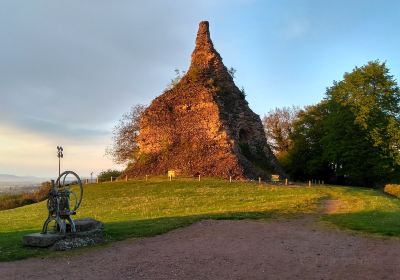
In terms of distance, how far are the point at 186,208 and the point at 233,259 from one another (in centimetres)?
1552

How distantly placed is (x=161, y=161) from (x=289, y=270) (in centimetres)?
4439

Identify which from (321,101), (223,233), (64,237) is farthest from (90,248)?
(321,101)

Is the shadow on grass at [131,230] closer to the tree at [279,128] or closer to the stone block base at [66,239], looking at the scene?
the stone block base at [66,239]

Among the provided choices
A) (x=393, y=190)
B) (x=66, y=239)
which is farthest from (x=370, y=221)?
(x=393, y=190)

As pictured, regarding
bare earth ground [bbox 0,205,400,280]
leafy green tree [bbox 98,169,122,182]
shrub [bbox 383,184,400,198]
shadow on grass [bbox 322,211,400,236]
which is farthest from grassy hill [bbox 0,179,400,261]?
leafy green tree [bbox 98,169,122,182]

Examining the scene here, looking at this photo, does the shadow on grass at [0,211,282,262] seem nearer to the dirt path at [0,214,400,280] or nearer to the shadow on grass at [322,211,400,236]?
the dirt path at [0,214,400,280]

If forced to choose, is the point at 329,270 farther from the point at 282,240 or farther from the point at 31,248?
the point at 31,248

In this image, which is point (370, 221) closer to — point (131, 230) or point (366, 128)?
point (131, 230)

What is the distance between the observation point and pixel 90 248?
16109 mm

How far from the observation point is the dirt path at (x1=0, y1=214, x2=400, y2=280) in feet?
38.8

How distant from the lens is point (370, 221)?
2109 cm

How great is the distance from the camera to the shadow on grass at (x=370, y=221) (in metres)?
18.6

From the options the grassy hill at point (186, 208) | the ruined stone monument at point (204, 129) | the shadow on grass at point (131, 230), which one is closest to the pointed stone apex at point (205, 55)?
the ruined stone monument at point (204, 129)

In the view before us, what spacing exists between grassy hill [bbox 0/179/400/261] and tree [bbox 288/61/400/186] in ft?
61.3
